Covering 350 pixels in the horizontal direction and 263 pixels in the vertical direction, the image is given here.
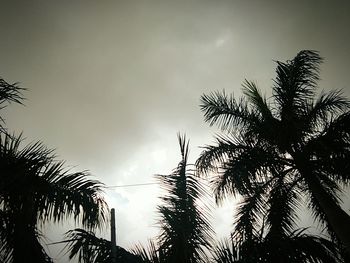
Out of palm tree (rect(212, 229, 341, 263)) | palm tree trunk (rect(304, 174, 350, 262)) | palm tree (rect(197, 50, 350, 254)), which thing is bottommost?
palm tree (rect(212, 229, 341, 263))

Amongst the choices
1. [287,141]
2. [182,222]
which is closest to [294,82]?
[287,141]

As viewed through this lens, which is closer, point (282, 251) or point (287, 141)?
point (282, 251)

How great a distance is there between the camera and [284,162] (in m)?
7.50

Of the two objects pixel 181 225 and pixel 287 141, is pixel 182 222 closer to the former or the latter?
pixel 181 225

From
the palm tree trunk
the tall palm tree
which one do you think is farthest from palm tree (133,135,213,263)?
the palm tree trunk

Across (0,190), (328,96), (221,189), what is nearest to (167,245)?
(0,190)

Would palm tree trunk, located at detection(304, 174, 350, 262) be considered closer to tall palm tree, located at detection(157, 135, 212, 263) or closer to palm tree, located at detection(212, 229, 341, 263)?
palm tree, located at detection(212, 229, 341, 263)

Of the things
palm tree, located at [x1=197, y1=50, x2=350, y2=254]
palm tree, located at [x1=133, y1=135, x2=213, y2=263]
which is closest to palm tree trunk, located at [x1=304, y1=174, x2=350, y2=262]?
palm tree, located at [x1=197, y1=50, x2=350, y2=254]

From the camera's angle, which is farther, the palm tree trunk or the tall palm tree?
the palm tree trunk

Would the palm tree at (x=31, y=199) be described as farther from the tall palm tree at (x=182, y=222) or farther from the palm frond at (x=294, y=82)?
the palm frond at (x=294, y=82)

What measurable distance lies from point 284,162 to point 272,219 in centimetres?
177

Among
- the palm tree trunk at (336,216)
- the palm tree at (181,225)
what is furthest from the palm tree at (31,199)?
the palm tree trunk at (336,216)

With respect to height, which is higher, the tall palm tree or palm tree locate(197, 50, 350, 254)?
palm tree locate(197, 50, 350, 254)

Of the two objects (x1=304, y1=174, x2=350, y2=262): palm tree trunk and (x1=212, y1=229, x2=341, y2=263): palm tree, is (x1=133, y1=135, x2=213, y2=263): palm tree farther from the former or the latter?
(x1=304, y1=174, x2=350, y2=262): palm tree trunk
